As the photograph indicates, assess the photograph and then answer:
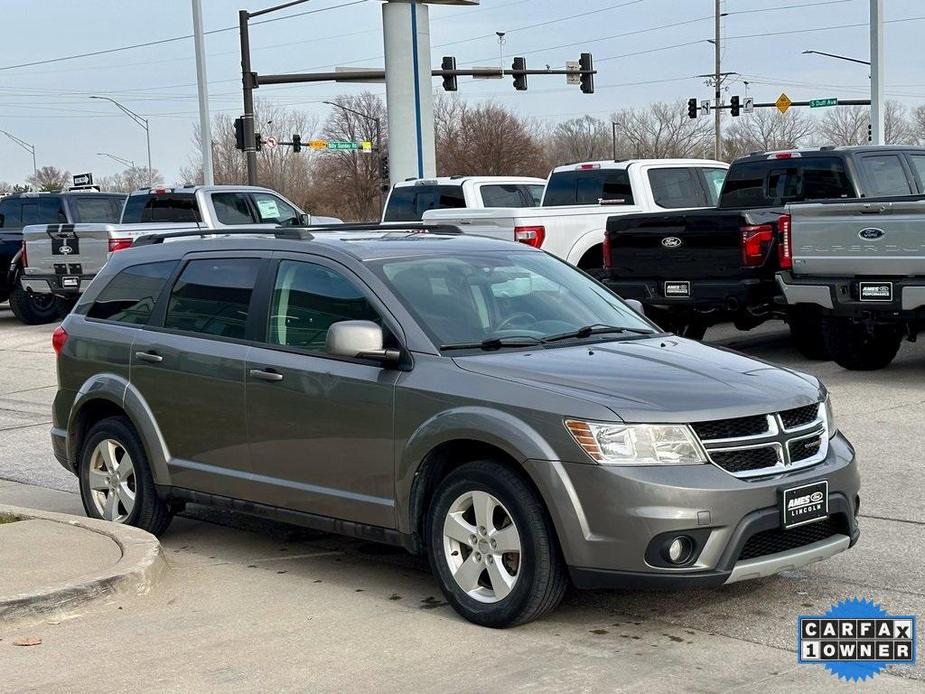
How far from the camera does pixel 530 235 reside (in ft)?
52.1

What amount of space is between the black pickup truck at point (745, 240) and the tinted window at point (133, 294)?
274 inches

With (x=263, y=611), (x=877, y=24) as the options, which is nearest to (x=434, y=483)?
(x=263, y=611)

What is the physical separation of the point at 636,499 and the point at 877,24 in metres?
19.7

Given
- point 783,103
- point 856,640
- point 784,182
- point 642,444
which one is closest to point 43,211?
point 784,182

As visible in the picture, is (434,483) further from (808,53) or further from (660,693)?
(808,53)

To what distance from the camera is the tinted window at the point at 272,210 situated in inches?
860

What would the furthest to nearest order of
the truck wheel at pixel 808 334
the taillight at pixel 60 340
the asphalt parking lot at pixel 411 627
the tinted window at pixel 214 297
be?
the truck wheel at pixel 808 334 → the taillight at pixel 60 340 → the tinted window at pixel 214 297 → the asphalt parking lot at pixel 411 627

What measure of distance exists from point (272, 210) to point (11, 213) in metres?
6.11

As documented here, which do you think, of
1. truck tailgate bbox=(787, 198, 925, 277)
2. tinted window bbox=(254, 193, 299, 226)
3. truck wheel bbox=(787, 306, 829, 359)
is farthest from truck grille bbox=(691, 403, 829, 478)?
tinted window bbox=(254, 193, 299, 226)

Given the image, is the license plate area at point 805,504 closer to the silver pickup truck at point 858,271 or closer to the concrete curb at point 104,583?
the concrete curb at point 104,583

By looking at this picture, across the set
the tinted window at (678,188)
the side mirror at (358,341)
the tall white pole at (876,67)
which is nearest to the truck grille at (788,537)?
the side mirror at (358,341)

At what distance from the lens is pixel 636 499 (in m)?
5.31

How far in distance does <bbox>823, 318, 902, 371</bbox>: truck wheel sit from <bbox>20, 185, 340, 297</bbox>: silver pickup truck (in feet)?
32.5

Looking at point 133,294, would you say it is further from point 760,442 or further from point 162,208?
point 162,208
